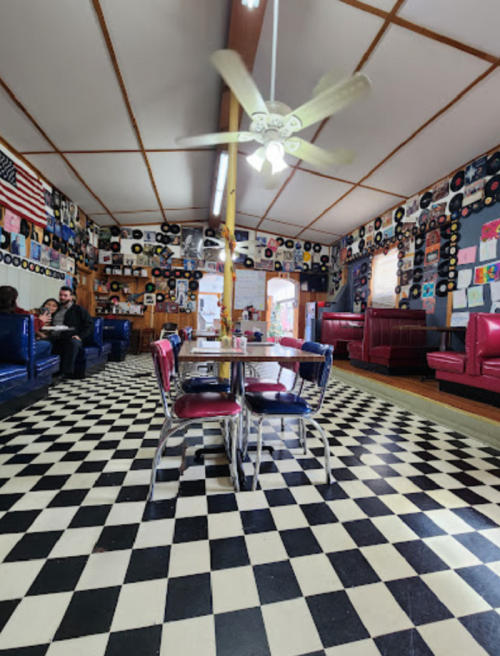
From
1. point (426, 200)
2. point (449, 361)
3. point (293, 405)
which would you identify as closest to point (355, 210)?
point (426, 200)

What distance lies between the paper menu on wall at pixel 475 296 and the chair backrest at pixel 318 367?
13.2 ft

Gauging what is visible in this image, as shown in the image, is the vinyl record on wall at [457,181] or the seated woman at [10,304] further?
the vinyl record on wall at [457,181]

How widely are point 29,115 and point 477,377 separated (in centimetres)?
686

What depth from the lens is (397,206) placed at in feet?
22.1

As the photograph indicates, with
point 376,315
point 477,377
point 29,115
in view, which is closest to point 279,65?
point 29,115

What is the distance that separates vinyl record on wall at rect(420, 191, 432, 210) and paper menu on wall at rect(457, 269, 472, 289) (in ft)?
5.39

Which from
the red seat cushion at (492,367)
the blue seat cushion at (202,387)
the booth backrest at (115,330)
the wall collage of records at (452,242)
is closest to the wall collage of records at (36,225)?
the booth backrest at (115,330)

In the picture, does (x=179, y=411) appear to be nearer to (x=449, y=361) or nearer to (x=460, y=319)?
(x=449, y=361)

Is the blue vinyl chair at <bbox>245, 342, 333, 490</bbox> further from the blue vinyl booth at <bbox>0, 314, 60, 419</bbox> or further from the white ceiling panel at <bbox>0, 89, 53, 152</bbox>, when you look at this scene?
the white ceiling panel at <bbox>0, 89, 53, 152</bbox>

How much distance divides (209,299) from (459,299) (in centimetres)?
716

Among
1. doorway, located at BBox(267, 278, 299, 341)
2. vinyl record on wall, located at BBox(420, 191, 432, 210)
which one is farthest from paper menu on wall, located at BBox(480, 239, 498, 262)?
doorway, located at BBox(267, 278, 299, 341)

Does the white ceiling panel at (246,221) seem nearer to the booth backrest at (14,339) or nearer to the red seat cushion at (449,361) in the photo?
the red seat cushion at (449,361)

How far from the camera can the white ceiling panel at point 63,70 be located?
292 centimetres

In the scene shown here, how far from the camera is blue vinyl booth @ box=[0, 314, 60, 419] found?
10.2 ft
